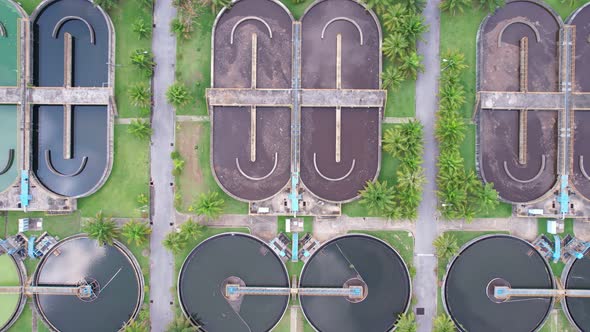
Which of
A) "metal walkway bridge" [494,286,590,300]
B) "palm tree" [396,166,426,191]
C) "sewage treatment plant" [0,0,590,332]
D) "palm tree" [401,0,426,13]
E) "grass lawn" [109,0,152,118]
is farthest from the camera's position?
"grass lawn" [109,0,152,118]

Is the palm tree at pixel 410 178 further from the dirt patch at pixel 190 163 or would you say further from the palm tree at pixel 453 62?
the dirt patch at pixel 190 163

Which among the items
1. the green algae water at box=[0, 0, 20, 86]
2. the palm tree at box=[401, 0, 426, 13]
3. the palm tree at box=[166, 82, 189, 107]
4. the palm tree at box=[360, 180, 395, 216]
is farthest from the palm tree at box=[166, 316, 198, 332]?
the palm tree at box=[401, 0, 426, 13]

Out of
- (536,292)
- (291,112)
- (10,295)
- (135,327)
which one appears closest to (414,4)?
(291,112)

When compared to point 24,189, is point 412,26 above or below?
above

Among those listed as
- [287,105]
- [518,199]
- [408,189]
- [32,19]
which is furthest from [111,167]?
[518,199]

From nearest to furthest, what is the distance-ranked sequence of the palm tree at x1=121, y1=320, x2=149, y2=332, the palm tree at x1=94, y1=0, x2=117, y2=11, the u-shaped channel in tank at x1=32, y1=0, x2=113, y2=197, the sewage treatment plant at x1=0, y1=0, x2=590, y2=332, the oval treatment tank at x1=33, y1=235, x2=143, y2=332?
the palm tree at x1=121, y1=320, x2=149, y2=332 → the palm tree at x1=94, y1=0, x2=117, y2=11 → the sewage treatment plant at x1=0, y1=0, x2=590, y2=332 → the oval treatment tank at x1=33, y1=235, x2=143, y2=332 → the u-shaped channel in tank at x1=32, y1=0, x2=113, y2=197

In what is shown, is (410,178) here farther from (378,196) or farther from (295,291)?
(295,291)

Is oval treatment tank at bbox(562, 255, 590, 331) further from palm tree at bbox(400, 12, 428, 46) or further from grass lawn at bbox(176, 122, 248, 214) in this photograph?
grass lawn at bbox(176, 122, 248, 214)

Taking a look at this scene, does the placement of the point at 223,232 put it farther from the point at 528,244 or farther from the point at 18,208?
the point at 528,244
